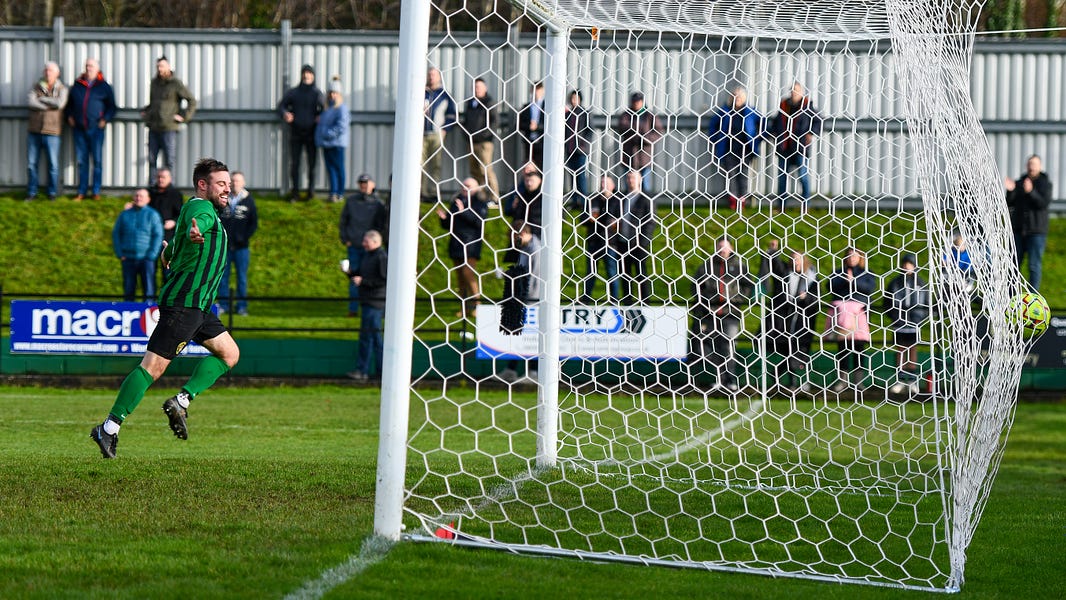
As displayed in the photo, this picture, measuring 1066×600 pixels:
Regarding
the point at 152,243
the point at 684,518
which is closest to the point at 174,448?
the point at 684,518

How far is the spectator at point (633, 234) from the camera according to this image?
10227mm

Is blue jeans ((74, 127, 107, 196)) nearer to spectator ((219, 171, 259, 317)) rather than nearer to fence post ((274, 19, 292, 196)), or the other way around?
fence post ((274, 19, 292, 196))

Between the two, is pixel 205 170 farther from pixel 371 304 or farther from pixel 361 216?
pixel 361 216

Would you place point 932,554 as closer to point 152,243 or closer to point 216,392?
point 216,392

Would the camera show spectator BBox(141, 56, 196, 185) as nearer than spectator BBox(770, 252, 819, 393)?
No

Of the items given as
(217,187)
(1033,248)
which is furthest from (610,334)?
(1033,248)

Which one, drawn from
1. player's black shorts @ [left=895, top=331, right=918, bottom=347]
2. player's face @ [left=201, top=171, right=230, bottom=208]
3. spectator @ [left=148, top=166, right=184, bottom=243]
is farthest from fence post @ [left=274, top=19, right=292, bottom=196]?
player's face @ [left=201, top=171, right=230, bottom=208]

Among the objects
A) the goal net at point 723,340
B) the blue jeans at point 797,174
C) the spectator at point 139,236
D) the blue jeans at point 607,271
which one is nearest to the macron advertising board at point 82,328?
the spectator at point 139,236

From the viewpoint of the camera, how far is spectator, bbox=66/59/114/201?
779 inches

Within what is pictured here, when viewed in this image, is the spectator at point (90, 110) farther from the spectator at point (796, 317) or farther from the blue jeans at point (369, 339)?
the spectator at point (796, 317)

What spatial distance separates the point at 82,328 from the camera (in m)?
14.7

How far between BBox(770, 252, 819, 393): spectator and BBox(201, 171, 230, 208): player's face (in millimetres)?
5086

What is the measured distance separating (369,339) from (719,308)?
18.5 ft

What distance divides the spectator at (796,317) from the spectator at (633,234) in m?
1.21
